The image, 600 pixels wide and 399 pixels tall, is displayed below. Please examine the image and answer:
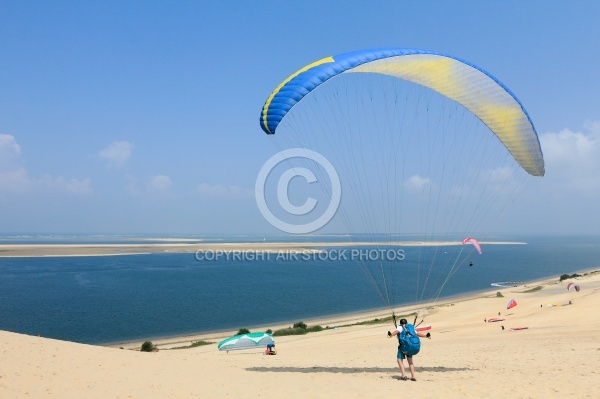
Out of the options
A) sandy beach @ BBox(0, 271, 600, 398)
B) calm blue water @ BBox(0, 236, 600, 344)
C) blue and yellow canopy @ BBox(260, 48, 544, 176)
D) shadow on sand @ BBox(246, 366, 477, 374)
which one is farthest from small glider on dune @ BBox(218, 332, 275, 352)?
blue and yellow canopy @ BBox(260, 48, 544, 176)

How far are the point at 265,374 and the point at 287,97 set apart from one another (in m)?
6.30

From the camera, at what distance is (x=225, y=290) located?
45.4 m

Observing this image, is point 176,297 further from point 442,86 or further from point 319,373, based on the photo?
point 442,86

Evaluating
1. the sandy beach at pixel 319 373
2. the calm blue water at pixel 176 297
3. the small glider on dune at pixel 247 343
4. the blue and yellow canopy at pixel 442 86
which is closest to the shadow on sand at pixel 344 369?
the sandy beach at pixel 319 373

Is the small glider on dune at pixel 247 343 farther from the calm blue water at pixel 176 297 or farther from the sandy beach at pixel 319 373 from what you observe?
the calm blue water at pixel 176 297

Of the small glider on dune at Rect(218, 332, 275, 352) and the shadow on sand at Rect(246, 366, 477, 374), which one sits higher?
the small glider on dune at Rect(218, 332, 275, 352)

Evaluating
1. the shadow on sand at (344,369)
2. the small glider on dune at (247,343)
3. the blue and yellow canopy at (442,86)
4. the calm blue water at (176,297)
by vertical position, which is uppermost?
the calm blue water at (176,297)

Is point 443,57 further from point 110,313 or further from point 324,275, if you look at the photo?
point 324,275

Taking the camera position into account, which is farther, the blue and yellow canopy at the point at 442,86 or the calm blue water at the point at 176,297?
the calm blue water at the point at 176,297

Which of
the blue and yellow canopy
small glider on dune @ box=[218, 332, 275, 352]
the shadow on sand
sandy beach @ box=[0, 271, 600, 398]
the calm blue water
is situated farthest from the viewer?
the calm blue water

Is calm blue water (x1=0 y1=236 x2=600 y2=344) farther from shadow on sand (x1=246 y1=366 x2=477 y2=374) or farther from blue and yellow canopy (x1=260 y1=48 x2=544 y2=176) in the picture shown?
blue and yellow canopy (x1=260 y1=48 x2=544 y2=176)

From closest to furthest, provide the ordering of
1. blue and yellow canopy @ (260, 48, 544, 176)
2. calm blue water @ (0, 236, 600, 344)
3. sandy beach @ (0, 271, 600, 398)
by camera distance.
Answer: sandy beach @ (0, 271, 600, 398) → blue and yellow canopy @ (260, 48, 544, 176) → calm blue water @ (0, 236, 600, 344)

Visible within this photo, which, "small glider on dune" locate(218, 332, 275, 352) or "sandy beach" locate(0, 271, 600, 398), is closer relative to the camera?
"sandy beach" locate(0, 271, 600, 398)


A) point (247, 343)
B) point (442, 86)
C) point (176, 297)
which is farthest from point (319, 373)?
point (176, 297)
